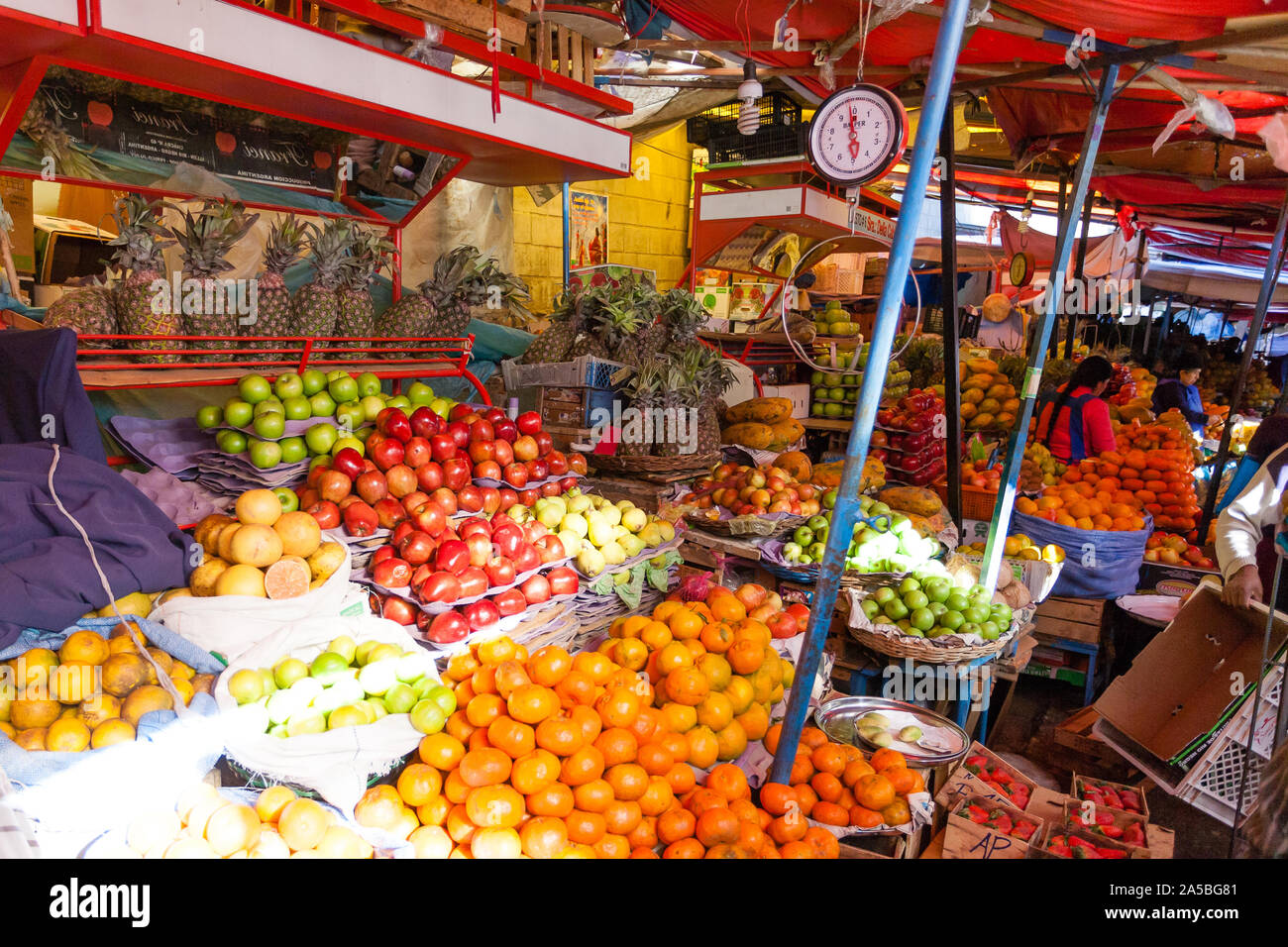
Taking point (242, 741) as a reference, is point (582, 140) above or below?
above

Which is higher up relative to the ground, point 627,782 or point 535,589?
point 535,589

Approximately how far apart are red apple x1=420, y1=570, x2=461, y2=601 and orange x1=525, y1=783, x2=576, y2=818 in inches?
34.6

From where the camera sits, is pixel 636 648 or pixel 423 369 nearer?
pixel 636 648

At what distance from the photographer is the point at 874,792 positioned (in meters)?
2.41

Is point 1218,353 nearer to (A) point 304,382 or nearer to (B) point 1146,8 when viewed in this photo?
(B) point 1146,8

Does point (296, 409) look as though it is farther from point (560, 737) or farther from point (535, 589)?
point (560, 737)

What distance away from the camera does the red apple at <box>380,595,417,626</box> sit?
2.69m

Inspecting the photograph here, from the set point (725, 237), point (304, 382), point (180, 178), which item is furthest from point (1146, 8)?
point (180, 178)

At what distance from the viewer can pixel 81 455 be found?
240 centimetres

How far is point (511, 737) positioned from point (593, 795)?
0.27m

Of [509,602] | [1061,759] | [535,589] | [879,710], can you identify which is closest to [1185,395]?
[1061,759]

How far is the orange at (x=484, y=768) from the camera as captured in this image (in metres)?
1.98

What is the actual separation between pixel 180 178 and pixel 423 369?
132 cm

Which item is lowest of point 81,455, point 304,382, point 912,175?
point 81,455
